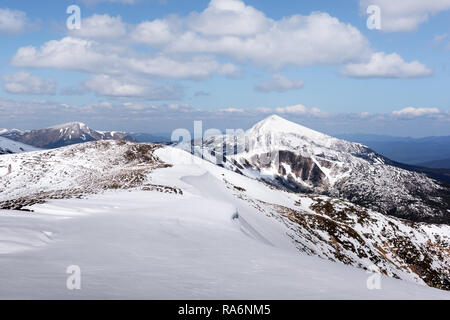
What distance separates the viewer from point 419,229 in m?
75.0

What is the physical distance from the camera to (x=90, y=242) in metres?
11.6

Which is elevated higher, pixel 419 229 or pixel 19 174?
pixel 19 174

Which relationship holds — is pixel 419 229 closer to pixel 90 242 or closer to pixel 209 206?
pixel 209 206

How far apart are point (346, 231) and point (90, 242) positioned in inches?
2204

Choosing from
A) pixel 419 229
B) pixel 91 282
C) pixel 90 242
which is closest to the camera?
pixel 91 282

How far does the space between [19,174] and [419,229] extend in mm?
101435

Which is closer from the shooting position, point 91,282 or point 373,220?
point 91,282

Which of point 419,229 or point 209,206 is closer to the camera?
point 209,206

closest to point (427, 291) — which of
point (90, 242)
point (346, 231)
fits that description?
point (90, 242)

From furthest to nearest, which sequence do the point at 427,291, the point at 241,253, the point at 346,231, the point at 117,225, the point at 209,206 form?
the point at 346,231 → the point at 209,206 → the point at 117,225 → the point at 241,253 → the point at 427,291
